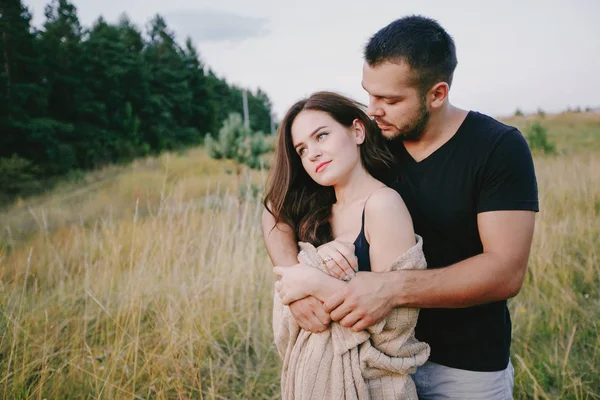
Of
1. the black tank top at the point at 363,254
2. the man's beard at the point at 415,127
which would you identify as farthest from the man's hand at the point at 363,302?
the man's beard at the point at 415,127

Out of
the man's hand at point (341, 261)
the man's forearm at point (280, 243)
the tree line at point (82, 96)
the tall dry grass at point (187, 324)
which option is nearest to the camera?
the man's hand at point (341, 261)

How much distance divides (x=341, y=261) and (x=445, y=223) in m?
0.42

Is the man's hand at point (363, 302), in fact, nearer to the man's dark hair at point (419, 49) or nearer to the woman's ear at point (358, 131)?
the woman's ear at point (358, 131)

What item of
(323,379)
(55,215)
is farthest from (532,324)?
(55,215)

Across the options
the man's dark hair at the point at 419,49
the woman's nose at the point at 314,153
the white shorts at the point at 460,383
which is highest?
the man's dark hair at the point at 419,49

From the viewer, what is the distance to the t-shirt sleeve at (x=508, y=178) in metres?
1.33

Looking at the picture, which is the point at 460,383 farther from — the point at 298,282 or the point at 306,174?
the point at 306,174

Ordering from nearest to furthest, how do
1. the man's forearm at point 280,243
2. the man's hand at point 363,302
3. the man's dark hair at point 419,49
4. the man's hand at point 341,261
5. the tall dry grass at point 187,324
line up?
the man's hand at point 363,302 < the man's hand at point 341,261 < the man's dark hair at point 419,49 < the man's forearm at point 280,243 < the tall dry grass at point 187,324

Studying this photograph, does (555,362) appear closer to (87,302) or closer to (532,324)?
(532,324)

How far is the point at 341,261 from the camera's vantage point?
1.40m

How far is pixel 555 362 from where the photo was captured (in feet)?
8.07

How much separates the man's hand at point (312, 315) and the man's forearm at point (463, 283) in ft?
0.82

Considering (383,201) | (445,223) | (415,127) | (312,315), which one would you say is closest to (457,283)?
(445,223)

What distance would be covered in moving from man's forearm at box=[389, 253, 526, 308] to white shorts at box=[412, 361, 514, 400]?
359 millimetres
